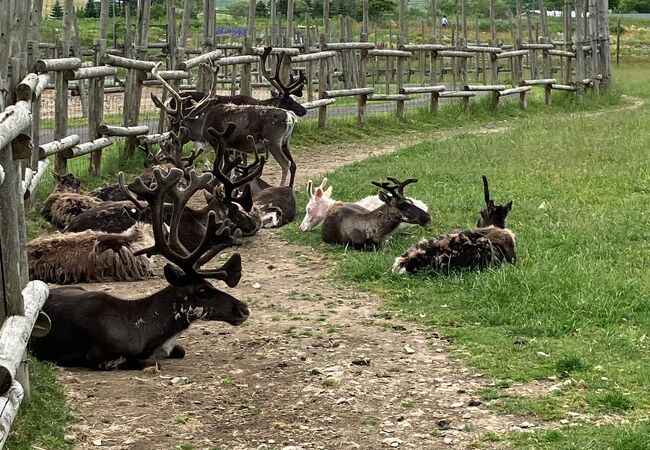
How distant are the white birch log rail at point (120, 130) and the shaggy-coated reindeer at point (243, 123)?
47 centimetres

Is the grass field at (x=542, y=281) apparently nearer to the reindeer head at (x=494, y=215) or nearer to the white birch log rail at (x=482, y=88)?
the reindeer head at (x=494, y=215)

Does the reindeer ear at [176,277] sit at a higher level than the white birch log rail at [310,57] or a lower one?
lower

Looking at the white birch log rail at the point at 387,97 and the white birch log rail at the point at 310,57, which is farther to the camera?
the white birch log rail at the point at 387,97

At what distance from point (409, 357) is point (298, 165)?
9144 mm

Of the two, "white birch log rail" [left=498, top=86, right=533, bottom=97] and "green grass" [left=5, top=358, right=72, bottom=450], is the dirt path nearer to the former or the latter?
"green grass" [left=5, top=358, right=72, bottom=450]

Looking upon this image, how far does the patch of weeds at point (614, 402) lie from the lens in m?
5.51

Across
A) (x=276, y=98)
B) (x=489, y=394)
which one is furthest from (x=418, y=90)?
(x=489, y=394)

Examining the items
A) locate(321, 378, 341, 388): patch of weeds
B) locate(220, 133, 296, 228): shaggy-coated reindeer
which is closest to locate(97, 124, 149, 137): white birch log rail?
locate(220, 133, 296, 228): shaggy-coated reindeer

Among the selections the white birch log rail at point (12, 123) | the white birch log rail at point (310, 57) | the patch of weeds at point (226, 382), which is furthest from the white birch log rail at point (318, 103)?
the white birch log rail at point (12, 123)

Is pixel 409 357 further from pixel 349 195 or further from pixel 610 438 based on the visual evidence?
pixel 349 195

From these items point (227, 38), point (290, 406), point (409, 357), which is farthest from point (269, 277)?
point (227, 38)

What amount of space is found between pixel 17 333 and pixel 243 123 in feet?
28.4

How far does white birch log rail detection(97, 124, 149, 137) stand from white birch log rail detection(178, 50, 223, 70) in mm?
1465

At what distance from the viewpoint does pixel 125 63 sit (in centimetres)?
1327
